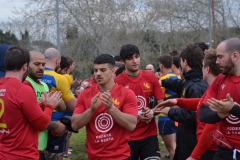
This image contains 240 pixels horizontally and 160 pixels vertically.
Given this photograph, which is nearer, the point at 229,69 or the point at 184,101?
the point at 229,69

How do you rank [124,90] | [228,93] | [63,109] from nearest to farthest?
[228,93]
[124,90]
[63,109]

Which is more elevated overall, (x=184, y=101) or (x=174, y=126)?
(x=184, y=101)

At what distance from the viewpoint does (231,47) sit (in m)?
4.07

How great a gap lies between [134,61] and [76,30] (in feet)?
64.2

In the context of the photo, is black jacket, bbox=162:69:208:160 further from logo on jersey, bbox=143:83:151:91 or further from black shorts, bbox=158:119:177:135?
black shorts, bbox=158:119:177:135

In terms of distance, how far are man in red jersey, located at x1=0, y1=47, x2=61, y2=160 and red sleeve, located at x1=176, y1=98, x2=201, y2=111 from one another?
1748mm

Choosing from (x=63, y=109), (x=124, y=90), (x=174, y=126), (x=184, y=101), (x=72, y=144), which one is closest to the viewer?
(x=124, y=90)

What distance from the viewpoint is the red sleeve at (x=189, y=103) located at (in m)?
5.15

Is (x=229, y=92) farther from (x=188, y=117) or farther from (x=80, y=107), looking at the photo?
(x=80, y=107)

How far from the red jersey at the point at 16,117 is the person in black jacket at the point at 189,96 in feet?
6.17

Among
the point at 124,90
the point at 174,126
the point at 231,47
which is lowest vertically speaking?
the point at 174,126

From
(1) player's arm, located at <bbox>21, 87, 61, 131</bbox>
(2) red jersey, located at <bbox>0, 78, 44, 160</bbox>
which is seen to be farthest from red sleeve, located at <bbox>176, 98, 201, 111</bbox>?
(2) red jersey, located at <bbox>0, 78, 44, 160</bbox>

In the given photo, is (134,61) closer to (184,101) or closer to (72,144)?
(184,101)

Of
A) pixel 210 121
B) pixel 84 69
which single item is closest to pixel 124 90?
pixel 210 121
